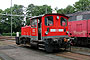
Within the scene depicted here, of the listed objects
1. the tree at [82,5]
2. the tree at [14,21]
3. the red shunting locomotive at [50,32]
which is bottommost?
the red shunting locomotive at [50,32]

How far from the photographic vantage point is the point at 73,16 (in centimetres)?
1440

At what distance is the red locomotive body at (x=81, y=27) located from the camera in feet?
41.9

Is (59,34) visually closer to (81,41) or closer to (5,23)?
(81,41)

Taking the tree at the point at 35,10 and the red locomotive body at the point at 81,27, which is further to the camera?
the tree at the point at 35,10

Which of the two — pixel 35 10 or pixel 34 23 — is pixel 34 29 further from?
pixel 35 10

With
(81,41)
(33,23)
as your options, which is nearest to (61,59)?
(33,23)

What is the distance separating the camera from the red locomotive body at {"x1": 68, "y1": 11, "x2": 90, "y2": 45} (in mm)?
12781

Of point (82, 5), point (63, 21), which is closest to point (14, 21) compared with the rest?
point (82, 5)

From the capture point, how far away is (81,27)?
1338 centimetres

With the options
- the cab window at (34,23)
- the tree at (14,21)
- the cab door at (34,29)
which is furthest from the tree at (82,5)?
the cab door at (34,29)

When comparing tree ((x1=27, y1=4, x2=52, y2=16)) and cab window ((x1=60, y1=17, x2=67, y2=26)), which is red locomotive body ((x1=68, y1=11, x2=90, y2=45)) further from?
tree ((x1=27, y1=4, x2=52, y2=16))

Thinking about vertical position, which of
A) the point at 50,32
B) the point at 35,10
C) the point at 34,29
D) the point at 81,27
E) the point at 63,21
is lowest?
the point at 50,32

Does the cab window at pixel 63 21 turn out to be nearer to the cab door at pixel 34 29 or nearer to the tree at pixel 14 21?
the cab door at pixel 34 29

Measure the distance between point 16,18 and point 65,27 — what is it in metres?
40.9
